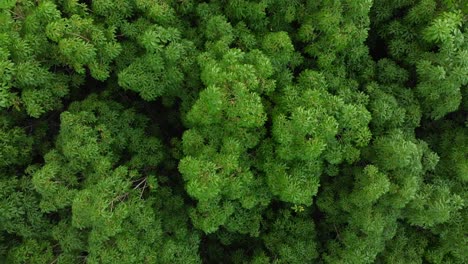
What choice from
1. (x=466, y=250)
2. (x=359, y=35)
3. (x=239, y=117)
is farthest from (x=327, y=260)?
(x=359, y=35)

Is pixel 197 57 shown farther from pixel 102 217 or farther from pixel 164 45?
pixel 102 217

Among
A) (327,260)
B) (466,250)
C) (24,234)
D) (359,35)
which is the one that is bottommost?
(24,234)

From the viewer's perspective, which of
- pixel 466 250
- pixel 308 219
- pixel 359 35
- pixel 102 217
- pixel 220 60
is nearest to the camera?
pixel 102 217

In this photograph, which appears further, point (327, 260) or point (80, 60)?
point (327, 260)

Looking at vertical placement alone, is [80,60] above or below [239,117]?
below

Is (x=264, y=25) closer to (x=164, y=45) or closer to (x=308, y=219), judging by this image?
(x=164, y=45)

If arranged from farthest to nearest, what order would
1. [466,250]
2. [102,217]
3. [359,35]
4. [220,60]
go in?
[466,250] < [359,35] < [220,60] < [102,217]
